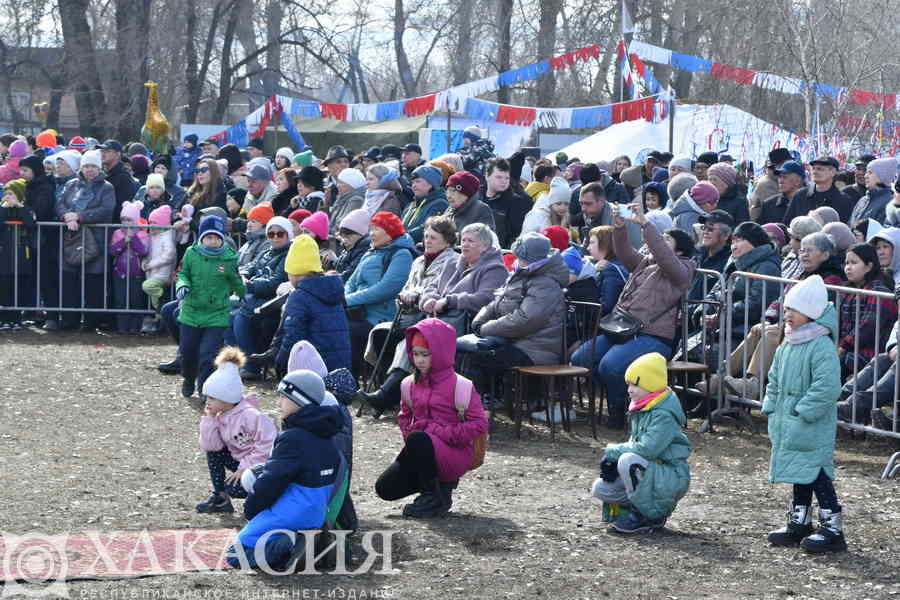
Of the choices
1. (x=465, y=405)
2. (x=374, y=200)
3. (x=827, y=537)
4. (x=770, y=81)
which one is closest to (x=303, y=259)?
(x=465, y=405)

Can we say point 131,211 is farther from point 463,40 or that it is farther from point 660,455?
point 463,40

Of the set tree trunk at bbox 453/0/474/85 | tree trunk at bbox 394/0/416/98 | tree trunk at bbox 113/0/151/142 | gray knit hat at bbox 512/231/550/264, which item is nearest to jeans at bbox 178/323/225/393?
gray knit hat at bbox 512/231/550/264

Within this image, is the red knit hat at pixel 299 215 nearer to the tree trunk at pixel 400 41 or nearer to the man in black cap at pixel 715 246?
the man in black cap at pixel 715 246

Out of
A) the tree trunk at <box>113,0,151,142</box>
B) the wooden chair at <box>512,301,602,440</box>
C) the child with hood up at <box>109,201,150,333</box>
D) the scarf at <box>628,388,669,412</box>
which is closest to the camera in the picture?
the scarf at <box>628,388,669,412</box>

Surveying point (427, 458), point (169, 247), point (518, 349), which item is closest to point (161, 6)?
point (169, 247)

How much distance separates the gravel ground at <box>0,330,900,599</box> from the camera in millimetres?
6438

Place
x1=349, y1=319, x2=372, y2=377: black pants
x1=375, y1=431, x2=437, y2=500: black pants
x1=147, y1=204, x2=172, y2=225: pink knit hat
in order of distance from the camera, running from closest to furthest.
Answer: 1. x1=375, y1=431, x2=437, y2=500: black pants
2. x1=349, y1=319, x2=372, y2=377: black pants
3. x1=147, y1=204, x2=172, y2=225: pink knit hat

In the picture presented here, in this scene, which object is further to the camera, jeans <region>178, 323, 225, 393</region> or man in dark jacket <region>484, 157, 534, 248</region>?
man in dark jacket <region>484, 157, 534, 248</region>

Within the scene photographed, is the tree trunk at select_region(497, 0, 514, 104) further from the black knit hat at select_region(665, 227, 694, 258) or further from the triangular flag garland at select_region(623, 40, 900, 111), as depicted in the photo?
the black knit hat at select_region(665, 227, 694, 258)

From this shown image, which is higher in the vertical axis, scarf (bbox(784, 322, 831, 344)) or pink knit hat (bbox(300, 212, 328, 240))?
pink knit hat (bbox(300, 212, 328, 240))

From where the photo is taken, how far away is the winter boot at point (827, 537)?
23.2ft

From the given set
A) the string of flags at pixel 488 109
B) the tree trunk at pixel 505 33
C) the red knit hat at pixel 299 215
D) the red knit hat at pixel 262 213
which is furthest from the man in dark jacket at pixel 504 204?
the tree trunk at pixel 505 33

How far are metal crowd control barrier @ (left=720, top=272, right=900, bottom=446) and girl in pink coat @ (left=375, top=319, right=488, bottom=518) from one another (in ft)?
10.4

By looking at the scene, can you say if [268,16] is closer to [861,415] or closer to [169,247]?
[169,247]
